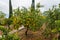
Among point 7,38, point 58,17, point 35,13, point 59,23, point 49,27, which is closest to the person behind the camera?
point 7,38

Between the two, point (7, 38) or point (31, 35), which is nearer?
point (7, 38)

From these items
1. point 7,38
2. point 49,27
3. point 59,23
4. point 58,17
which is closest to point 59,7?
point 58,17

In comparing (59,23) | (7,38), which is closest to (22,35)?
(59,23)

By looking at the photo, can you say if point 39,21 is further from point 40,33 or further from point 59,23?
point 59,23

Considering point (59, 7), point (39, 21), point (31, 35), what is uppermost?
point (59, 7)

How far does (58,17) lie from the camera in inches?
388

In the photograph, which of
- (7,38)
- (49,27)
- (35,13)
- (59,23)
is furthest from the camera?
(35,13)

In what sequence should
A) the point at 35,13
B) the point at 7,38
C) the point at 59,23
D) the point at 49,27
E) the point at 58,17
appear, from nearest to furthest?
the point at 7,38
the point at 59,23
the point at 58,17
the point at 49,27
the point at 35,13

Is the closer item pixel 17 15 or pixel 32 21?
pixel 32 21

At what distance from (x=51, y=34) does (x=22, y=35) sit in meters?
1.78

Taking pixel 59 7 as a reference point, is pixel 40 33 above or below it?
below

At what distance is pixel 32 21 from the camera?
35.9 ft

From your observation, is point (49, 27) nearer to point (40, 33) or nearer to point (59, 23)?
point (40, 33)

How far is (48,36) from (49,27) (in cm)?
47
